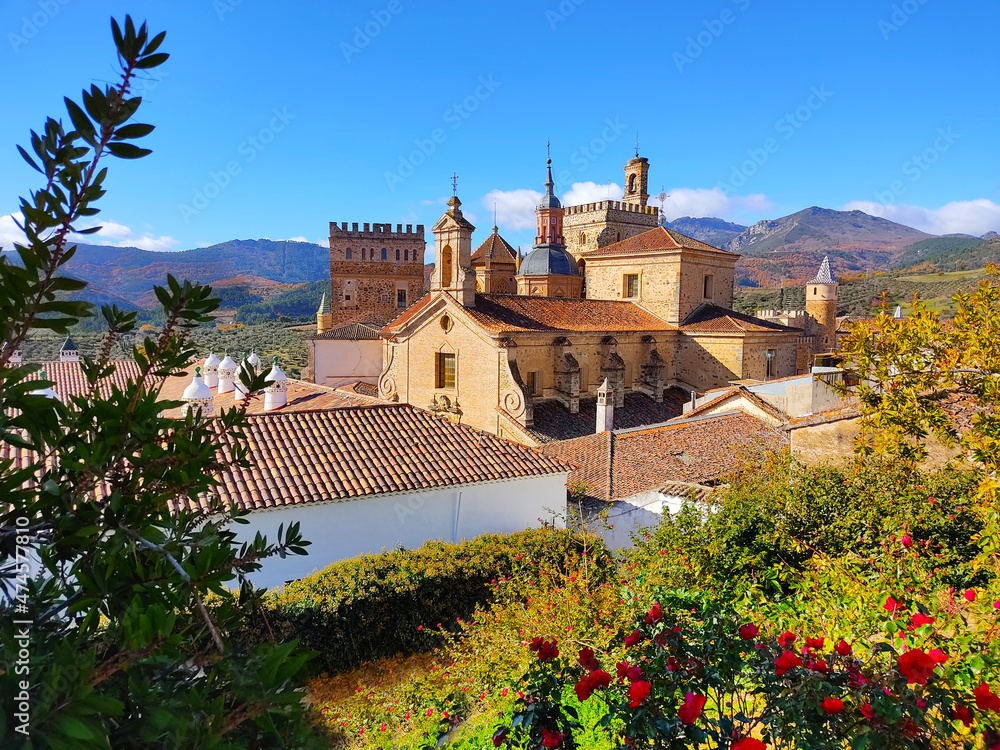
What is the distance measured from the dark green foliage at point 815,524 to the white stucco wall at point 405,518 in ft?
13.3

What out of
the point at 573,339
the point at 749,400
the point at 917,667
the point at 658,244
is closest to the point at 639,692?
the point at 917,667

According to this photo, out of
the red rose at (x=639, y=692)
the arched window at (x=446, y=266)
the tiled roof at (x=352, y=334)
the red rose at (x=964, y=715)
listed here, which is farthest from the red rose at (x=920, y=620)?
the tiled roof at (x=352, y=334)

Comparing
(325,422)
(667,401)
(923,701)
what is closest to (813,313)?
(667,401)

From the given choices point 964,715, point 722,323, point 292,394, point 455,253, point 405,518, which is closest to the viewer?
point 964,715

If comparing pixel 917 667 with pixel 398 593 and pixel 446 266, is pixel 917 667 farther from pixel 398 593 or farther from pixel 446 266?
pixel 446 266

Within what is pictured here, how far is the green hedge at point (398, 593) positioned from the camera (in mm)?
7809

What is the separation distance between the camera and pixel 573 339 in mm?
21219

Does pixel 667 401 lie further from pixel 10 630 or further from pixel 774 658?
pixel 10 630

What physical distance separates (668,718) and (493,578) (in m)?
6.39

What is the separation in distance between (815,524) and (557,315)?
14.9 metres

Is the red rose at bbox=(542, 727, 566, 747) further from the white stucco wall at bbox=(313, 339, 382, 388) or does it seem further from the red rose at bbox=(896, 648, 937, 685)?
the white stucco wall at bbox=(313, 339, 382, 388)

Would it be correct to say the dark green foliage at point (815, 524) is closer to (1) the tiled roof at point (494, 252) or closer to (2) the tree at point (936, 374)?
(2) the tree at point (936, 374)

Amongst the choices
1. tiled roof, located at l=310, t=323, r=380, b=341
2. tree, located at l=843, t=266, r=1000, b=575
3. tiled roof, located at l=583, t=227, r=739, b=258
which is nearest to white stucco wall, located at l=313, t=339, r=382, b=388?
tiled roof, located at l=310, t=323, r=380, b=341

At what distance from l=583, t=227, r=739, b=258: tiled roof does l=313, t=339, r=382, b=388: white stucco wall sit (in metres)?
12.9
